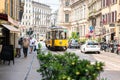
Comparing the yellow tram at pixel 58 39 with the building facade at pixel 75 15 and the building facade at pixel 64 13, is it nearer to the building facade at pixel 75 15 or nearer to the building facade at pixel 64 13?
the building facade at pixel 75 15

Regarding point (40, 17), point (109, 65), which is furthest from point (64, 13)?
point (109, 65)

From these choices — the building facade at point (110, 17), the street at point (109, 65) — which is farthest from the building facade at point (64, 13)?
the street at point (109, 65)

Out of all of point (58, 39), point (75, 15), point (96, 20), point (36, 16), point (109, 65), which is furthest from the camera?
point (36, 16)

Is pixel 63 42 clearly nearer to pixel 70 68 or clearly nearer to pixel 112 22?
pixel 112 22

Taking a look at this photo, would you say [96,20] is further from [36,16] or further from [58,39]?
[36,16]

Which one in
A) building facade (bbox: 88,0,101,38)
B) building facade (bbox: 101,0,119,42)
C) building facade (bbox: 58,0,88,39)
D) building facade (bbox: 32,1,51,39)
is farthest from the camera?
building facade (bbox: 32,1,51,39)

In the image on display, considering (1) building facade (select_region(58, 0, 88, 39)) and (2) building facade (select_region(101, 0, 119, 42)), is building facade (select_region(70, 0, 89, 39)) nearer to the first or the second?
(1) building facade (select_region(58, 0, 88, 39))

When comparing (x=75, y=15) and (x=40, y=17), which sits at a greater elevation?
(x=40, y=17)

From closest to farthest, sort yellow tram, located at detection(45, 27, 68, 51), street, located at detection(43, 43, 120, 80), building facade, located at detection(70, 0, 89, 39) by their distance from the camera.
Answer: street, located at detection(43, 43, 120, 80) < yellow tram, located at detection(45, 27, 68, 51) < building facade, located at detection(70, 0, 89, 39)

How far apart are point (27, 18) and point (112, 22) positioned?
4353 inches

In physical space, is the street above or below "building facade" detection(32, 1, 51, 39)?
below

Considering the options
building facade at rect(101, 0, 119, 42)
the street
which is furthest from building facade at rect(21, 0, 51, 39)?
the street

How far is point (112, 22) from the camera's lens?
61969 mm

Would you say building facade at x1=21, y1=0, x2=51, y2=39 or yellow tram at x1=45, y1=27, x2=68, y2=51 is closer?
yellow tram at x1=45, y1=27, x2=68, y2=51
